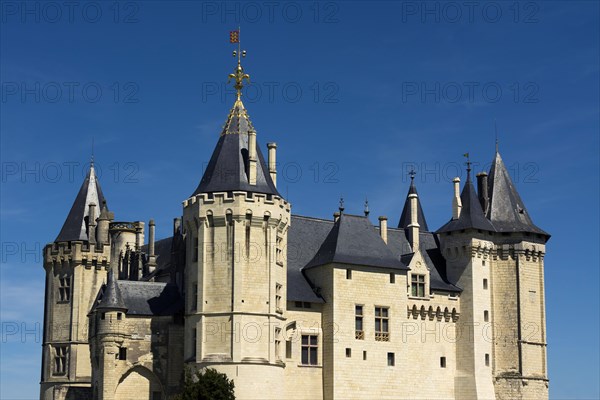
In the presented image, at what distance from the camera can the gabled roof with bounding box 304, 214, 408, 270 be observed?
60656mm

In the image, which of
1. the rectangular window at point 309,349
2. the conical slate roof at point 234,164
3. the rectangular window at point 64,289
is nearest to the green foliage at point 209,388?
the rectangular window at point 309,349

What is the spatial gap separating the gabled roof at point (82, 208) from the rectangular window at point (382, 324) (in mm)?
19953

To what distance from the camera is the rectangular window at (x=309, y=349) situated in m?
59.2

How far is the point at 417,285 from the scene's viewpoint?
209 ft

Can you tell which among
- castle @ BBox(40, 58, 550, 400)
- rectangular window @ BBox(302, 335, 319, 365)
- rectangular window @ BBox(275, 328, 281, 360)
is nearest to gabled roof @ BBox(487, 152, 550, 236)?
castle @ BBox(40, 58, 550, 400)

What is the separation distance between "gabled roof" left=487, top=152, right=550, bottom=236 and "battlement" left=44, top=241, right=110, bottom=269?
23955mm

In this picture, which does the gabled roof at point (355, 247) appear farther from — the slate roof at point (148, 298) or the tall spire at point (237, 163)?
the slate roof at point (148, 298)

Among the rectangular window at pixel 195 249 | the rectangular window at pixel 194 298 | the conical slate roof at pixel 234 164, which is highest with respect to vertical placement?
the conical slate roof at pixel 234 164

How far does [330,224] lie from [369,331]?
7.71 metres

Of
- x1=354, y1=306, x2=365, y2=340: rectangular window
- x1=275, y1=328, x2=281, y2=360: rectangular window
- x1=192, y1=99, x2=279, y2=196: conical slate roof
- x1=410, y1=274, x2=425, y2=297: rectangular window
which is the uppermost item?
x1=192, y1=99, x2=279, y2=196: conical slate roof

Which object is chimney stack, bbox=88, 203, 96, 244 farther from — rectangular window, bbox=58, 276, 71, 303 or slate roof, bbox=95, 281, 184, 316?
slate roof, bbox=95, 281, 184, 316

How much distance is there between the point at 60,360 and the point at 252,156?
768 inches

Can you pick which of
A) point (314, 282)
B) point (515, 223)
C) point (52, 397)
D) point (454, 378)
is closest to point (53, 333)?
point (52, 397)

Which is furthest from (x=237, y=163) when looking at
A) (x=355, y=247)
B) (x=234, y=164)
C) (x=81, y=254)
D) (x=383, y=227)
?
(x=81, y=254)
